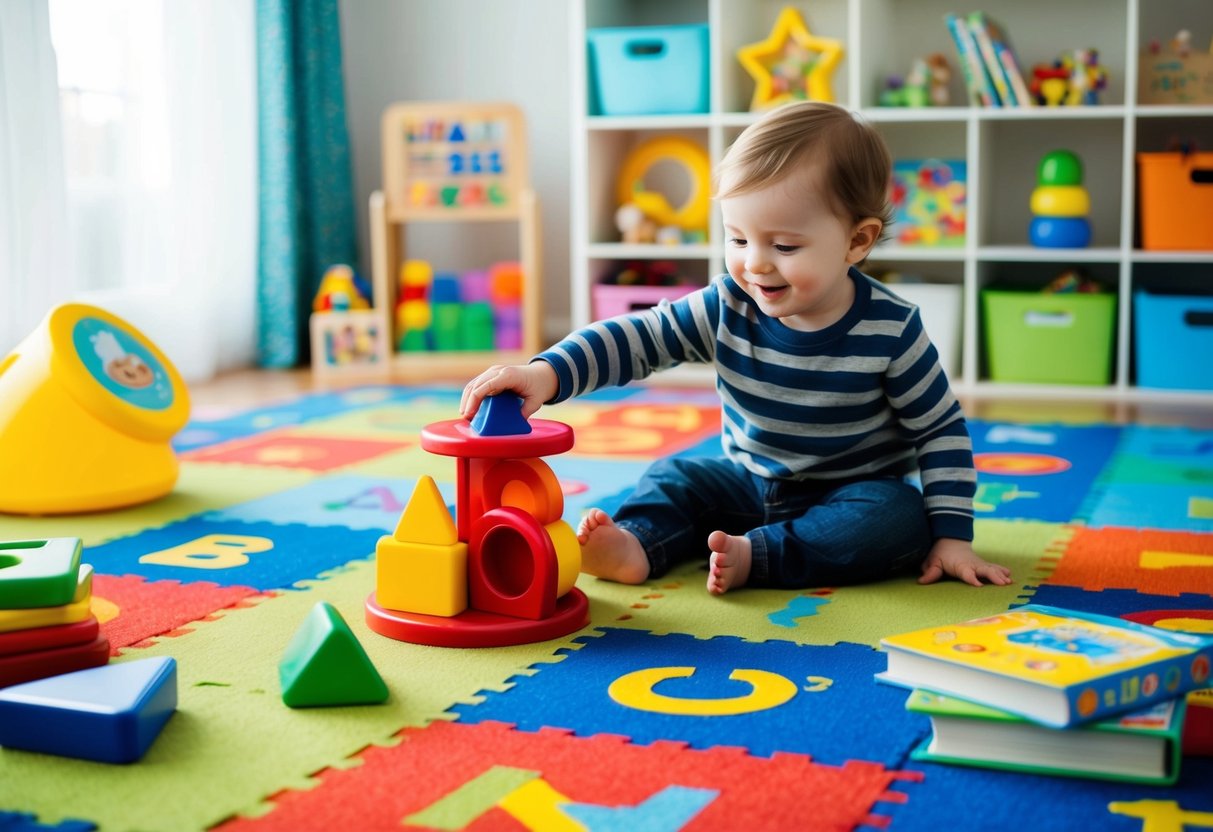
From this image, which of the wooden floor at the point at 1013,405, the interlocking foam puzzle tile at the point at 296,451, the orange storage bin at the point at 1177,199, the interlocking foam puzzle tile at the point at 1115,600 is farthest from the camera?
the orange storage bin at the point at 1177,199

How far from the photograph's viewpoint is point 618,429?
2307 millimetres

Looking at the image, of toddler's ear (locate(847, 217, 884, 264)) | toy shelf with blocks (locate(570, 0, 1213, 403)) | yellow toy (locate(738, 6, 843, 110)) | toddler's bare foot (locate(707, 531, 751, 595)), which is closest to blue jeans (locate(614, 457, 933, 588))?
toddler's bare foot (locate(707, 531, 751, 595))

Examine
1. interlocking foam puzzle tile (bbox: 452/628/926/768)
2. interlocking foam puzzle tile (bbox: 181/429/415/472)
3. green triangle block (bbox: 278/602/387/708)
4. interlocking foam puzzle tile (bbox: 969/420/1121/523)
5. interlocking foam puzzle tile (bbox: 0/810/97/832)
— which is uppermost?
green triangle block (bbox: 278/602/387/708)

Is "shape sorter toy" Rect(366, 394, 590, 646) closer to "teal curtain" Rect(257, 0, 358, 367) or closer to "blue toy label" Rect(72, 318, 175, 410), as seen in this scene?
"blue toy label" Rect(72, 318, 175, 410)

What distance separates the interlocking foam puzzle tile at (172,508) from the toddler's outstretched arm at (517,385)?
532mm

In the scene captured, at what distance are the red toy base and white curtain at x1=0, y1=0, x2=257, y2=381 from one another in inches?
70.0

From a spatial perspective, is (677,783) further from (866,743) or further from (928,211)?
(928,211)

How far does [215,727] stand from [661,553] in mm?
541

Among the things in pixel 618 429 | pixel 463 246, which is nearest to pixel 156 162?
pixel 463 246

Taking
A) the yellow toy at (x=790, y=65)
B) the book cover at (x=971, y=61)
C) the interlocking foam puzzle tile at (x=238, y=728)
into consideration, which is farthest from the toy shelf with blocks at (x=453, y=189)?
the interlocking foam puzzle tile at (x=238, y=728)

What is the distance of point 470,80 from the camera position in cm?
354

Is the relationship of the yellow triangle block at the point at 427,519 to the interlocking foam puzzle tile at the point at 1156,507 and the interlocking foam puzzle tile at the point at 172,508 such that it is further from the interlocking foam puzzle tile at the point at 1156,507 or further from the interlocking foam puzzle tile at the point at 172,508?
the interlocking foam puzzle tile at the point at 1156,507

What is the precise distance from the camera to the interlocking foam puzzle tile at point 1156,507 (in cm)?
164

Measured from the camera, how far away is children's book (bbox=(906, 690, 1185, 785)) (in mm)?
887
